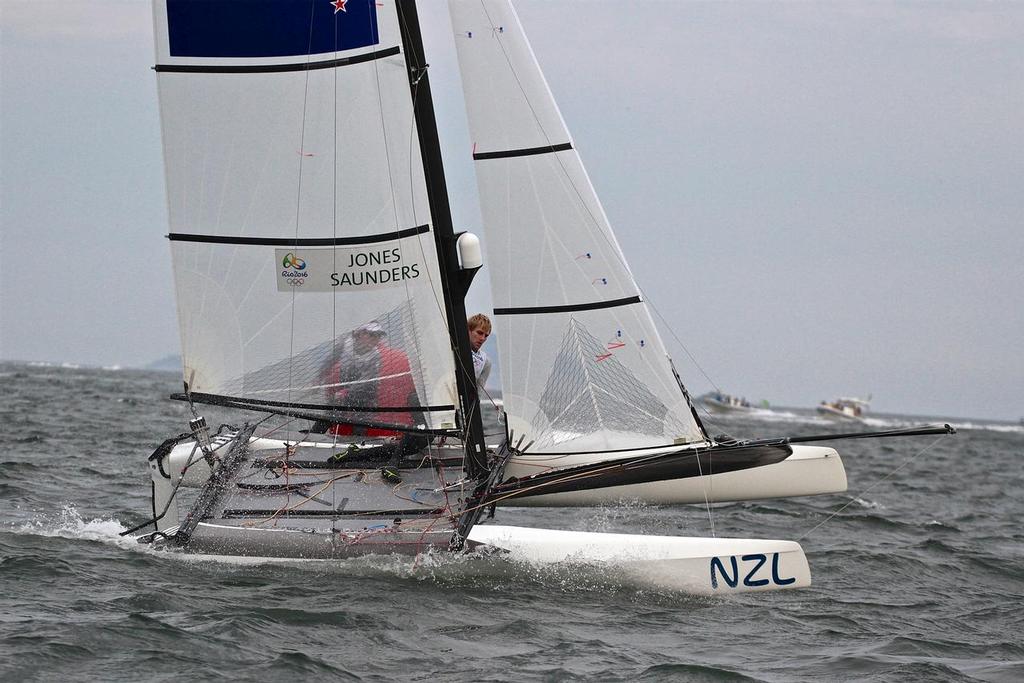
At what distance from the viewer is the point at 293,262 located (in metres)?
8.12

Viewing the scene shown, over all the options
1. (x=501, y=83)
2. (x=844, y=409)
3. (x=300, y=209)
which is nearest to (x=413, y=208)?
(x=300, y=209)

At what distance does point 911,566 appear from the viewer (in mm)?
9578

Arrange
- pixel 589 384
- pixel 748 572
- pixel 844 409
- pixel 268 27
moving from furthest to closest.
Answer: pixel 844 409, pixel 589 384, pixel 268 27, pixel 748 572

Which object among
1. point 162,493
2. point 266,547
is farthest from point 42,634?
point 162,493

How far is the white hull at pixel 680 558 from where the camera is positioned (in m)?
7.29

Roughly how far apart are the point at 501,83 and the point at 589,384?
2.32 metres

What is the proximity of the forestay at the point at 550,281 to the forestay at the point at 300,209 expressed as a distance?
623 millimetres

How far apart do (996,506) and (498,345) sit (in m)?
9.76

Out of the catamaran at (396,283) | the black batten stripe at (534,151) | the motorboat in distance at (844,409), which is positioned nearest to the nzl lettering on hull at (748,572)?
the catamaran at (396,283)

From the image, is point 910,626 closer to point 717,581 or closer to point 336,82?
point 717,581

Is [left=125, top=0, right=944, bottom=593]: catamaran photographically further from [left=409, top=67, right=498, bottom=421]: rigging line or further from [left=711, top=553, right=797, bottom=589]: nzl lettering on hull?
[left=711, top=553, right=797, bottom=589]: nzl lettering on hull

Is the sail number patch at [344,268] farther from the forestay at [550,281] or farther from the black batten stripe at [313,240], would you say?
the forestay at [550,281]

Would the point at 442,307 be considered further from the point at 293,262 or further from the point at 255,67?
the point at 255,67

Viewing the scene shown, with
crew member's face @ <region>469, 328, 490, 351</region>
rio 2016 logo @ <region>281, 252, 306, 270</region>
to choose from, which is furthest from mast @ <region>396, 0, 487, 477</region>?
crew member's face @ <region>469, 328, 490, 351</region>
